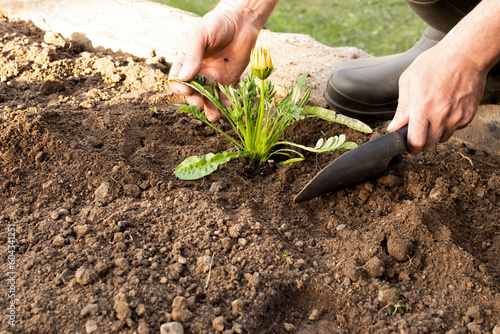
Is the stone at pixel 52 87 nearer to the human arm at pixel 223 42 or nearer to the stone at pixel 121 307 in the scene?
the human arm at pixel 223 42

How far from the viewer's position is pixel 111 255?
1.65m

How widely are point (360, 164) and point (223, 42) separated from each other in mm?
913

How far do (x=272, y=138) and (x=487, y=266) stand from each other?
960 mm

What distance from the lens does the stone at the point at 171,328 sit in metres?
1.38

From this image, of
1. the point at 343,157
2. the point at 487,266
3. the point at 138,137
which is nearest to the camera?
the point at 487,266

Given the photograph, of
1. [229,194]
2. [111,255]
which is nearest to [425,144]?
[229,194]

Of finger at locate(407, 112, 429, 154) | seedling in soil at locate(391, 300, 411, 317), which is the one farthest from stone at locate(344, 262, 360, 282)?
finger at locate(407, 112, 429, 154)

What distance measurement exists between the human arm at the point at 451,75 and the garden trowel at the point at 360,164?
60mm

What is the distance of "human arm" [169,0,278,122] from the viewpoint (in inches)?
87.1

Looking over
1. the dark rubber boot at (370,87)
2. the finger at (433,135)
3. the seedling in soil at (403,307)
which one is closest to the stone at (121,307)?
the seedling in soil at (403,307)

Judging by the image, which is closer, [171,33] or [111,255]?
[111,255]

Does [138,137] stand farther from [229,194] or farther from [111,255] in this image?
[111,255]

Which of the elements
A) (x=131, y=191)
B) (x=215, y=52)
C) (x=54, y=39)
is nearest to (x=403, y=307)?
(x=131, y=191)

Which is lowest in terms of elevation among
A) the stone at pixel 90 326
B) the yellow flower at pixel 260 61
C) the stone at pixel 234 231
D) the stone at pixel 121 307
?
the stone at pixel 234 231
